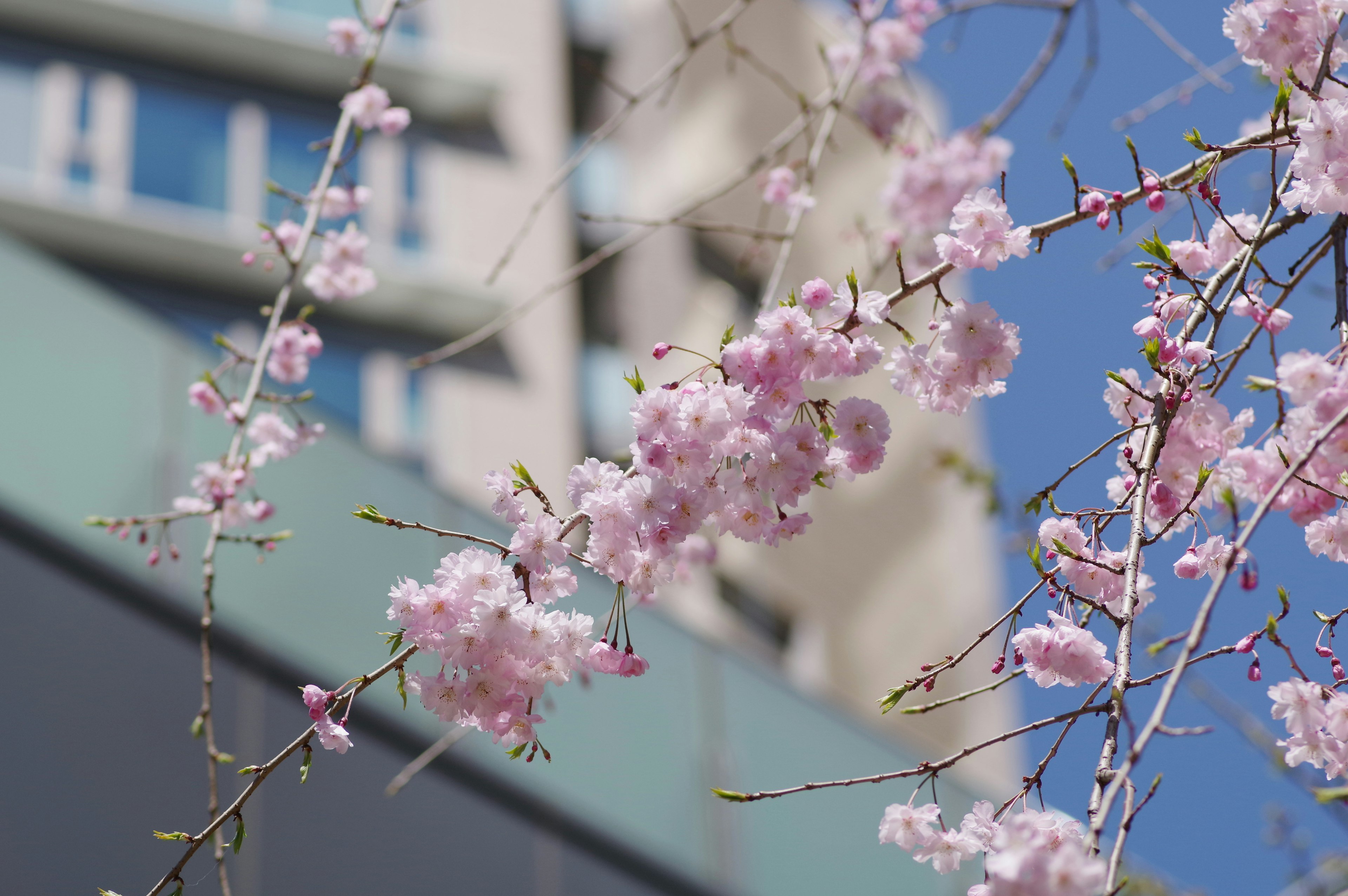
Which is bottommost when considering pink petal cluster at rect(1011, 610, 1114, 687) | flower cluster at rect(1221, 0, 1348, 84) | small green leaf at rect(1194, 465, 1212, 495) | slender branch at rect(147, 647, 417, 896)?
slender branch at rect(147, 647, 417, 896)

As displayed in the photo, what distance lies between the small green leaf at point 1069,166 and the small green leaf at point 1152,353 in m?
0.25

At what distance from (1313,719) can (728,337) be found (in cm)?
85

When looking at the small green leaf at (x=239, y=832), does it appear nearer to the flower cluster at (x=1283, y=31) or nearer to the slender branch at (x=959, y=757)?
the slender branch at (x=959, y=757)

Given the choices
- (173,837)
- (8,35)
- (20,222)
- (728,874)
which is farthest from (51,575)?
(8,35)

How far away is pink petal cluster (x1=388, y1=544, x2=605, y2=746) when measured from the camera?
1556mm

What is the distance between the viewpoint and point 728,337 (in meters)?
1.55

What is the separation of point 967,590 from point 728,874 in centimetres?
580

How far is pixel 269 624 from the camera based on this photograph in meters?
4.41

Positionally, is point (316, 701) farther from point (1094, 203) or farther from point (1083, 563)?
point (1094, 203)

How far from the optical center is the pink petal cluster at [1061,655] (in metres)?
1.62

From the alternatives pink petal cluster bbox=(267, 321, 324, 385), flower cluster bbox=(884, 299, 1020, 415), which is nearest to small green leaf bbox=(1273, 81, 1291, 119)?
flower cluster bbox=(884, 299, 1020, 415)

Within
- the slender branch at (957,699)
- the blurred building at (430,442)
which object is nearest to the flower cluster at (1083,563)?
the slender branch at (957,699)

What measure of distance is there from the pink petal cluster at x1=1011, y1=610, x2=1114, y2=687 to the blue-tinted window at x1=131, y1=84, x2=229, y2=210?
819 cm

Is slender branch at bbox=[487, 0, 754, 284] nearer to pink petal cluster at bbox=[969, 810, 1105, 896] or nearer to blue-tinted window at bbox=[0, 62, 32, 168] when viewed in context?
pink petal cluster at bbox=[969, 810, 1105, 896]
